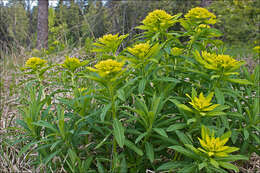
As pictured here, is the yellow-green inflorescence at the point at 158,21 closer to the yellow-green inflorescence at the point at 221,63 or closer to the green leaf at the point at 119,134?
the yellow-green inflorescence at the point at 221,63

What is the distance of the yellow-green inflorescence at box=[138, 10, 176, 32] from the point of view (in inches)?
67.7

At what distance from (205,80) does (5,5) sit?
19.6ft

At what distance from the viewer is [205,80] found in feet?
5.23

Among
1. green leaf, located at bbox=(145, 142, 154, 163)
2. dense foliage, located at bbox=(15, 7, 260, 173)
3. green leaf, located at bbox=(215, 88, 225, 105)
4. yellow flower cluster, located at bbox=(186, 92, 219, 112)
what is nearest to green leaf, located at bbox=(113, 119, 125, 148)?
dense foliage, located at bbox=(15, 7, 260, 173)

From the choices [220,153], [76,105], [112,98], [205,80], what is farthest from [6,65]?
[220,153]

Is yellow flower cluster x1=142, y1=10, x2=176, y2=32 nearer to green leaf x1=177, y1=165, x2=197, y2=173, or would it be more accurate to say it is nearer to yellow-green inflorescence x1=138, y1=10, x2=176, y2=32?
yellow-green inflorescence x1=138, y1=10, x2=176, y2=32

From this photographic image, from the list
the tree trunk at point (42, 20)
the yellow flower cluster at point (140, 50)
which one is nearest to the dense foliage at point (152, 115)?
the yellow flower cluster at point (140, 50)

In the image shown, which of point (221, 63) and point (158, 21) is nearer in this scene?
point (221, 63)

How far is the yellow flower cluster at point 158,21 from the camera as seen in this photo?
1720 mm

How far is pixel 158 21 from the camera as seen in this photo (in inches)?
69.0

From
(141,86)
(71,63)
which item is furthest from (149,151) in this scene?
(71,63)

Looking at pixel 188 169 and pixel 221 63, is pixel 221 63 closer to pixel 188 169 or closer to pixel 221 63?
pixel 221 63

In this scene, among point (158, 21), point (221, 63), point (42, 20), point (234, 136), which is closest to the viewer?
point (221, 63)

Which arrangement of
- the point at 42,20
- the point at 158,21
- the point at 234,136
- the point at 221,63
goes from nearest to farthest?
1. the point at 221,63
2. the point at 234,136
3. the point at 158,21
4. the point at 42,20
